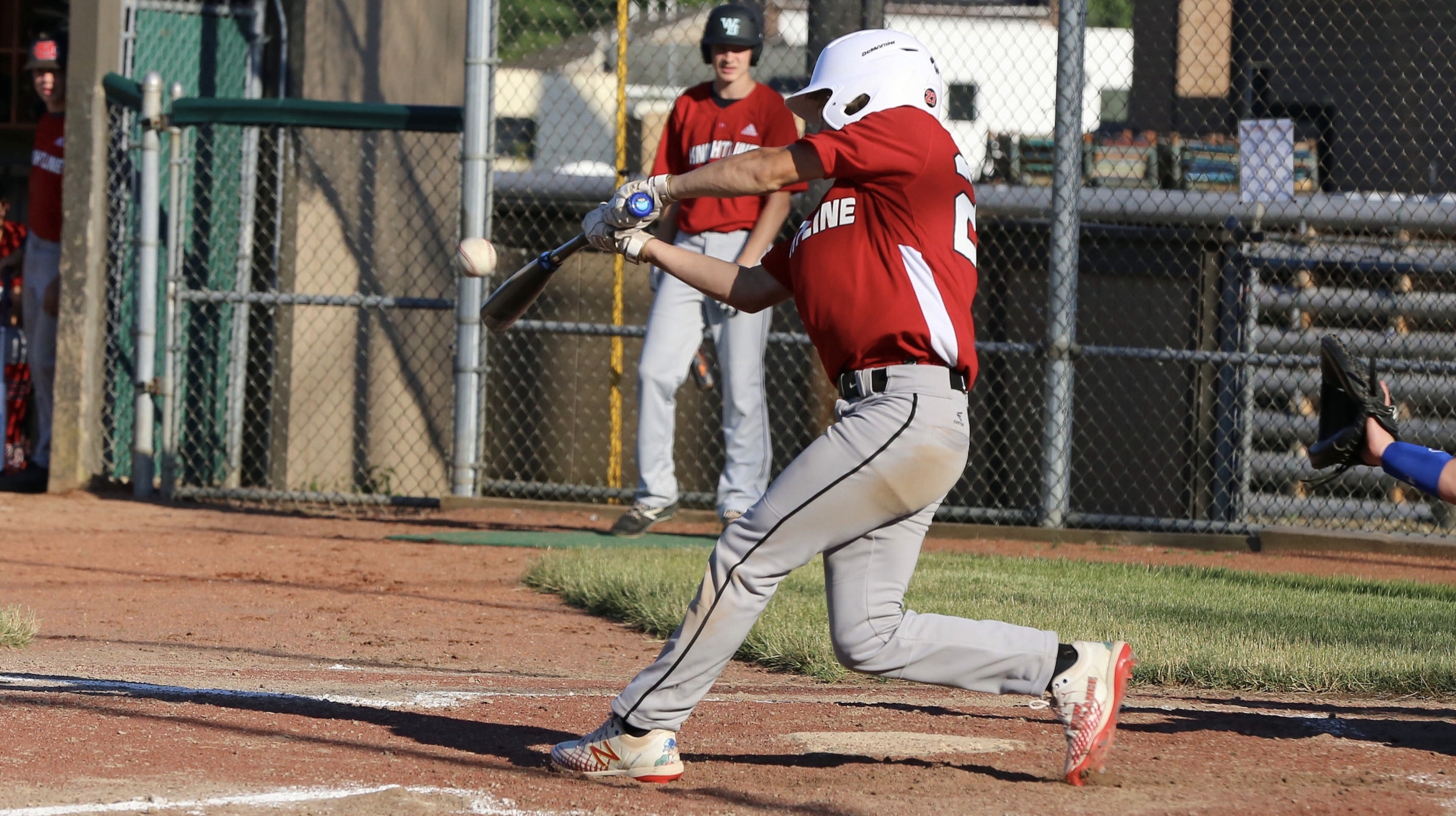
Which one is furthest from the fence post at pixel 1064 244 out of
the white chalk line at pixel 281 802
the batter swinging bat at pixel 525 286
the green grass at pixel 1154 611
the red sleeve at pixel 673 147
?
the white chalk line at pixel 281 802

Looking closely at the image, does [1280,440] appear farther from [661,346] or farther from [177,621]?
[177,621]

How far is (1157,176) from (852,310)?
8.76 meters

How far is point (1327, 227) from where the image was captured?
10.7m

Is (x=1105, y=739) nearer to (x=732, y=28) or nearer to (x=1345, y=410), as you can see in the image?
(x=1345, y=410)

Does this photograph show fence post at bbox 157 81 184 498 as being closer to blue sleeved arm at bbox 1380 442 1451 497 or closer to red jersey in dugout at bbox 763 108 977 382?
red jersey in dugout at bbox 763 108 977 382

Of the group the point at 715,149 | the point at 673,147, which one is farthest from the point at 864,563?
the point at 673,147

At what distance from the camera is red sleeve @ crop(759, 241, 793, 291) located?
392 cm

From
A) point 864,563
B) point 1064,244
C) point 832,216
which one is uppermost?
point 1064,244

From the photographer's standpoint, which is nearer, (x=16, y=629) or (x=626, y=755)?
(x=626, y=755)

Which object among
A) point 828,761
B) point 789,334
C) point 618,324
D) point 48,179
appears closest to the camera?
Result: point 828,761

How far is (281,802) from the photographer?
129 inches

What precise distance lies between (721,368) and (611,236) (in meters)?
3.94

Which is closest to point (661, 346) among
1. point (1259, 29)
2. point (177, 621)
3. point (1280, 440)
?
point (177, 621)

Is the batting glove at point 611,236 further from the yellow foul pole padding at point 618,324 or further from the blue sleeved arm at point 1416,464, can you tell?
the yellow foul pole padding at point 618,324
